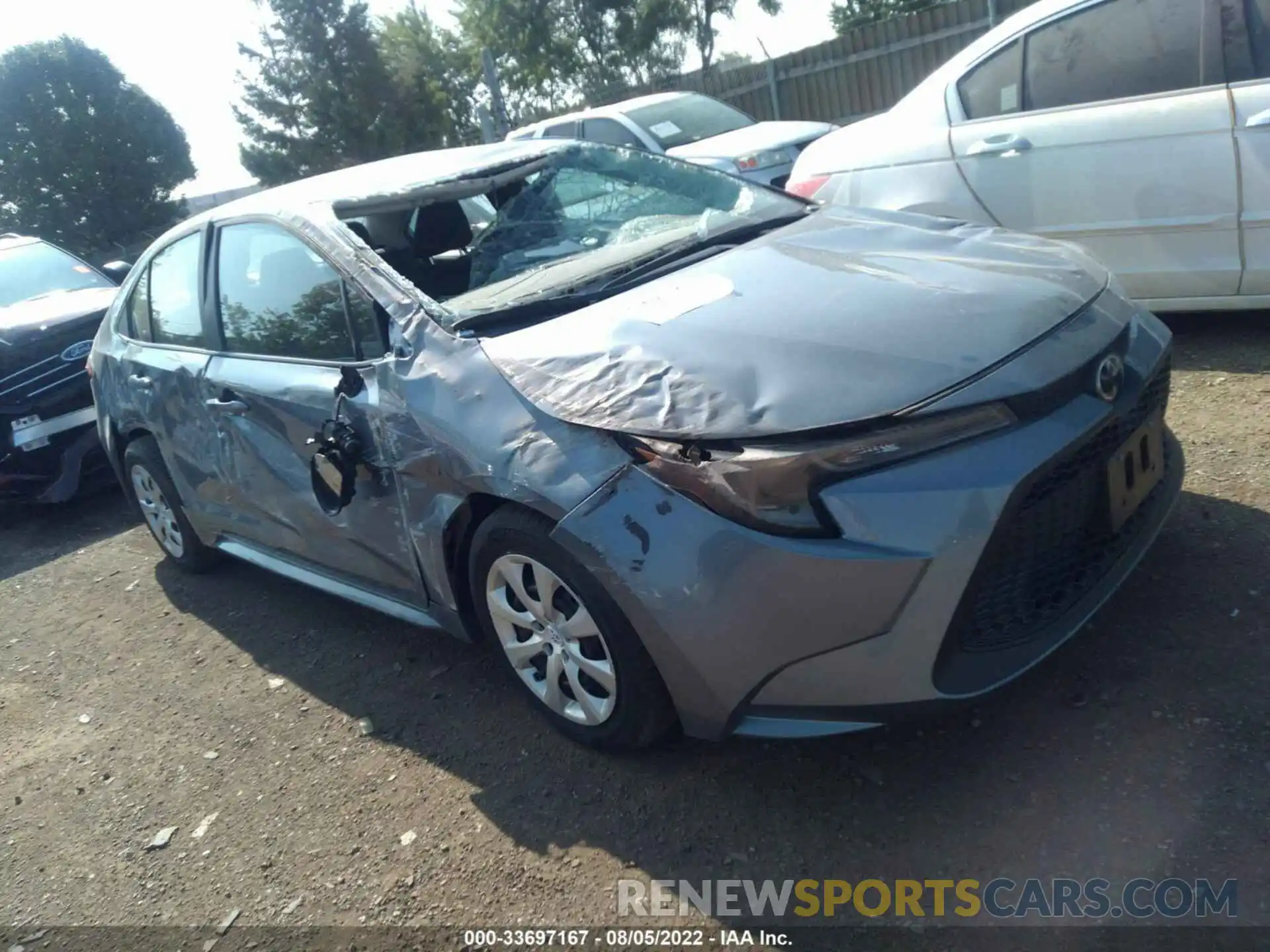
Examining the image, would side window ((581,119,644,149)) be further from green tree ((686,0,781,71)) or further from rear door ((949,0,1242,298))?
green tree ((686,0,781,71))

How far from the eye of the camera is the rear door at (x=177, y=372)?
4.13 m

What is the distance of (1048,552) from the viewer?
95.2 inches

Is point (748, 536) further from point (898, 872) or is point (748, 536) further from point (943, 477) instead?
point (898, 872)

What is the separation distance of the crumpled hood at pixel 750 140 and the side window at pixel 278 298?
614 cm

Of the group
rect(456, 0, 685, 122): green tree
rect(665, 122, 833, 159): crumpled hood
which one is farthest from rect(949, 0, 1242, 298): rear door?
rect(456, 0, 685, 122): green tree

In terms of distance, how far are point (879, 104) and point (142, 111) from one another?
33.5 meters

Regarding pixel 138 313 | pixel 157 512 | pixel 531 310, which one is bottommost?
pixel 157 512

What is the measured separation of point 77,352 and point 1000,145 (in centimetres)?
562

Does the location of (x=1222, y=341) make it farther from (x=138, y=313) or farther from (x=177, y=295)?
(x=138, y=313)

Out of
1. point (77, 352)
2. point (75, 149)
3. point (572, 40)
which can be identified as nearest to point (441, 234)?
point (77, 352)

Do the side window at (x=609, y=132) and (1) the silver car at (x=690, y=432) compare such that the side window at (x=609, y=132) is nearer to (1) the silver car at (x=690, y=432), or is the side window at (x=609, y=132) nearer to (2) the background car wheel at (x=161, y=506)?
(2) the background car wheel at (x=161, y=506)

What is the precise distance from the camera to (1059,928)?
208cm

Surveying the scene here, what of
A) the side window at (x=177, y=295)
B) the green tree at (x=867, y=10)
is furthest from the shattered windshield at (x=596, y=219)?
the green tree at (x=867, y=10)

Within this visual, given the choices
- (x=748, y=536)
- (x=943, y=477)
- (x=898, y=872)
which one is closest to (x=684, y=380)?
(x=748, y=536)
